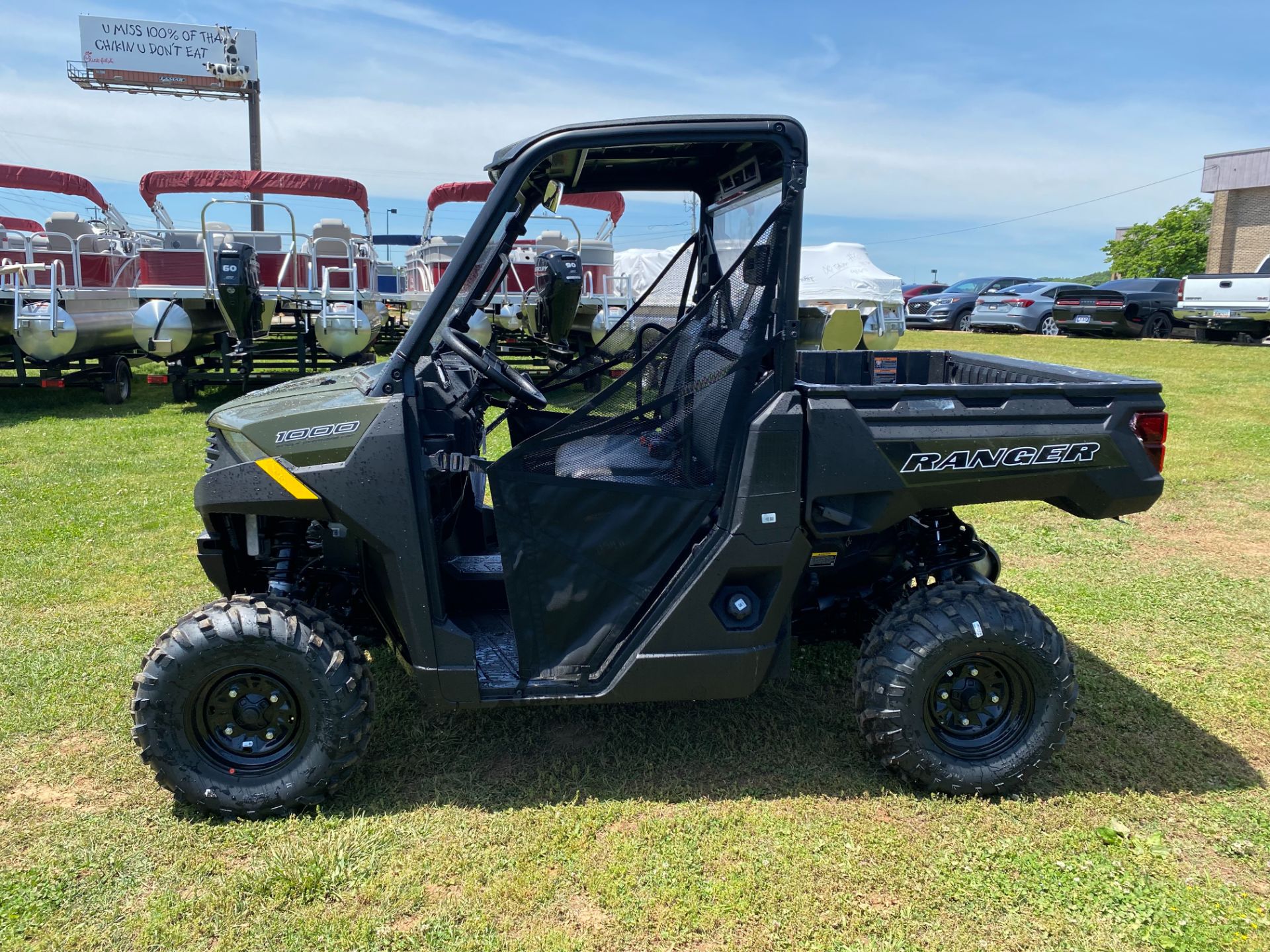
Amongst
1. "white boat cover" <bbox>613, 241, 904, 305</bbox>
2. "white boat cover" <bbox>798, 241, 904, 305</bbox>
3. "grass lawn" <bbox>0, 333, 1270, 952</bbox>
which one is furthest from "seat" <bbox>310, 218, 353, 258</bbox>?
"grass lawn" <bbox>0, 333, 1270, 952</bbox>

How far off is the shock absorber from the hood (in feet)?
1.24

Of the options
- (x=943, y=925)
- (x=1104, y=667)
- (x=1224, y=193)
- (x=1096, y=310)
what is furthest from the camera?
(x=1224, y=193)

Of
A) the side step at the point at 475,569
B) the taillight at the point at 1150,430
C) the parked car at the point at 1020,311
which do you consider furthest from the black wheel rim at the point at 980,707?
the parked car at the point at 1020,311

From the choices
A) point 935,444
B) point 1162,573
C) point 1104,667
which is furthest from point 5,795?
point 1162,573

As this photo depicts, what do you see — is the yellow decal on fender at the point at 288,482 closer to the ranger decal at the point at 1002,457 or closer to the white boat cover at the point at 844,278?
the ranger decal at the point at 1002,457

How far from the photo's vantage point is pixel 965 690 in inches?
126

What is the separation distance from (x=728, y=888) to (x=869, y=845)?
19.6 inches

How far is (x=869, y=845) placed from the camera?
2924 mm

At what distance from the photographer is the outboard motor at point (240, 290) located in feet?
34.6

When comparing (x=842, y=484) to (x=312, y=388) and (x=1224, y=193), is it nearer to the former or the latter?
(x=312, y=388)

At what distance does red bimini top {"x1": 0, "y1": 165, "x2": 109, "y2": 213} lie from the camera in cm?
1309

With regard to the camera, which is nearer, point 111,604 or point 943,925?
point 943,925

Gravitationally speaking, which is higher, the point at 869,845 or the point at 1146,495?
the point at 1146,495

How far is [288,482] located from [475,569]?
903 millimetres
